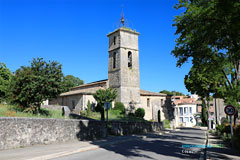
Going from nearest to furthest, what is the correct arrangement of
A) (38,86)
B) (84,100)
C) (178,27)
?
(178,27), (38,86), (84,100)

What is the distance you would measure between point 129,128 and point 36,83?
10649 millimetres

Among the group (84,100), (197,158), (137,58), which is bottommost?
(197,158)

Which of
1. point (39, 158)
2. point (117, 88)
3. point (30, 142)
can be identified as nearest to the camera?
point (39, 158)

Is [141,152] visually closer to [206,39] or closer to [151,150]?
[151,150]

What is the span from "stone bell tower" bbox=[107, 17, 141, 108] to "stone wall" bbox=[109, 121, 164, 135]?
9.47 m

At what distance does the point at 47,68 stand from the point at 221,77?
45.6ft

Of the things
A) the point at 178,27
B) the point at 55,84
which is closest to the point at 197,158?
the point at 178,27

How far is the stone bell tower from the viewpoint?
123 ft

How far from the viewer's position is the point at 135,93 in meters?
38.8

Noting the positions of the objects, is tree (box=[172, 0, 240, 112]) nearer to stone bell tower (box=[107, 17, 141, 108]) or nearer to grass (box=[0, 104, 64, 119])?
grass (box=[0, 104, 64, 119])

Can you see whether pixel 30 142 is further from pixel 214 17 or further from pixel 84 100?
pixel 84 100

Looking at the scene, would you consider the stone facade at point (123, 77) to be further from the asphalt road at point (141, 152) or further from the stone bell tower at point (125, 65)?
the asphalt road at point (141, 152)

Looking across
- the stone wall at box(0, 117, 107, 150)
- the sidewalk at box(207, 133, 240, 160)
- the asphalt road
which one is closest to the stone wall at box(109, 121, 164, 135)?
the stone wall at box(0, 117, 107, 150)

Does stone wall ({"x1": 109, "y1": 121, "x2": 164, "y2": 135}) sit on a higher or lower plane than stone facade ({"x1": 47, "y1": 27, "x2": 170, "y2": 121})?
lower
